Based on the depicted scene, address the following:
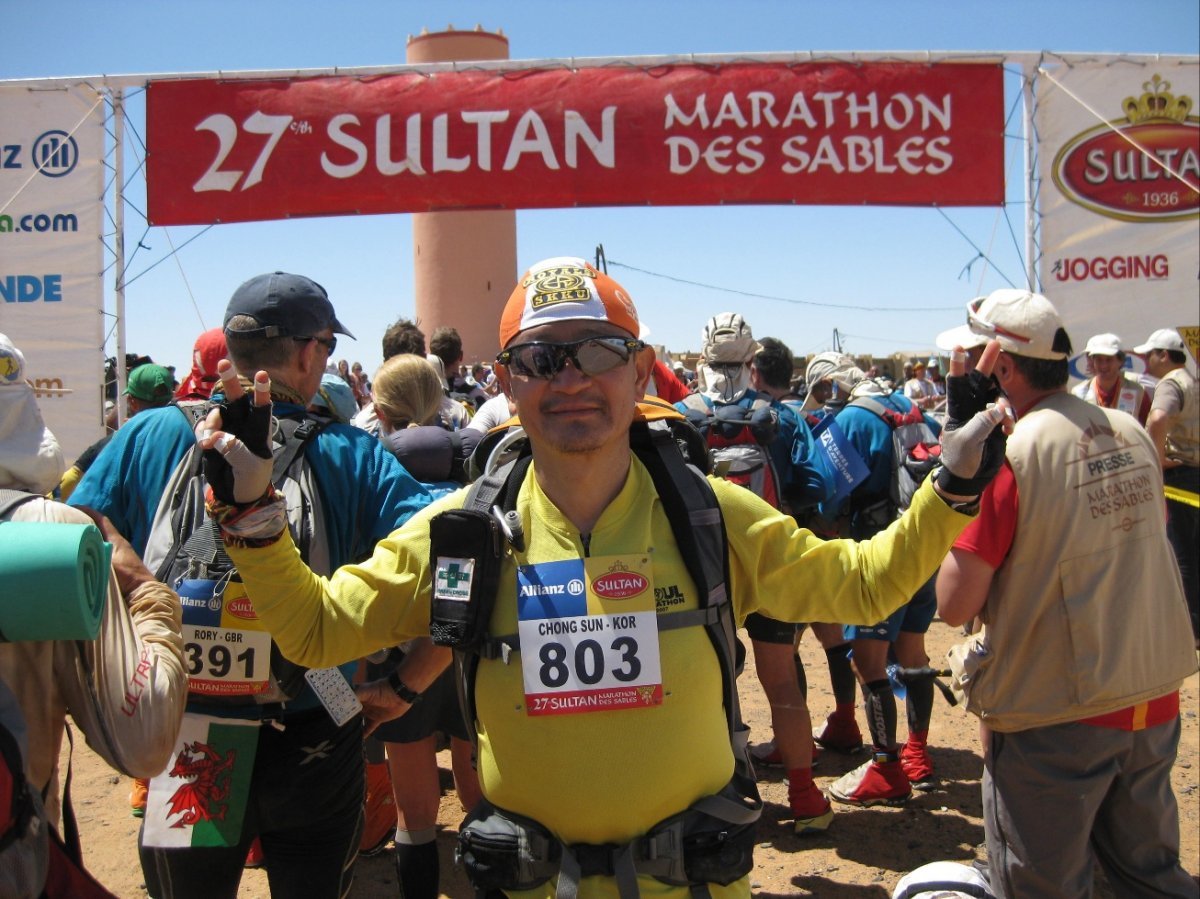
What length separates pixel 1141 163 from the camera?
23.1 feet

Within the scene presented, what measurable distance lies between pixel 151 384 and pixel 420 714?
3.53 m

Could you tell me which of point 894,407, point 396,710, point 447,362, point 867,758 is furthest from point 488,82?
point 396,710

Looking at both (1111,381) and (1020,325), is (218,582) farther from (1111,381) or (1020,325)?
(1111,381)

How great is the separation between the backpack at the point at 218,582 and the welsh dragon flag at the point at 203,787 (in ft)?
0.27

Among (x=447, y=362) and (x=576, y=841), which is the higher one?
(x=447, y=362)

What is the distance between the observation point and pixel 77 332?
23.5 ft

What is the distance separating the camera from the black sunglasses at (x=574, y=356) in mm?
1919

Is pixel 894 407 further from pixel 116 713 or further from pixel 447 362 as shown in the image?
pixel 116 713

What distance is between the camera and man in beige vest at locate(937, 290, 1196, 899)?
2.66 m

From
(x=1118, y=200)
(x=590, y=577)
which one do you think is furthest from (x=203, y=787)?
(x=1118, y=200)

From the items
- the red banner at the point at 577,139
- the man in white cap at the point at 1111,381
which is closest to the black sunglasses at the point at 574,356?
the red banner at the point at 577,139

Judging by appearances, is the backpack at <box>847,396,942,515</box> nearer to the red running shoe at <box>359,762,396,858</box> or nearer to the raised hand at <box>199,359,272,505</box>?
the red running shoe at <box>359,762,396,858</box>

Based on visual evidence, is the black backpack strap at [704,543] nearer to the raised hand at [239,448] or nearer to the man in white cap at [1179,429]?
the raised hand at [239,448]

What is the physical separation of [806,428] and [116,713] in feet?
12.1
